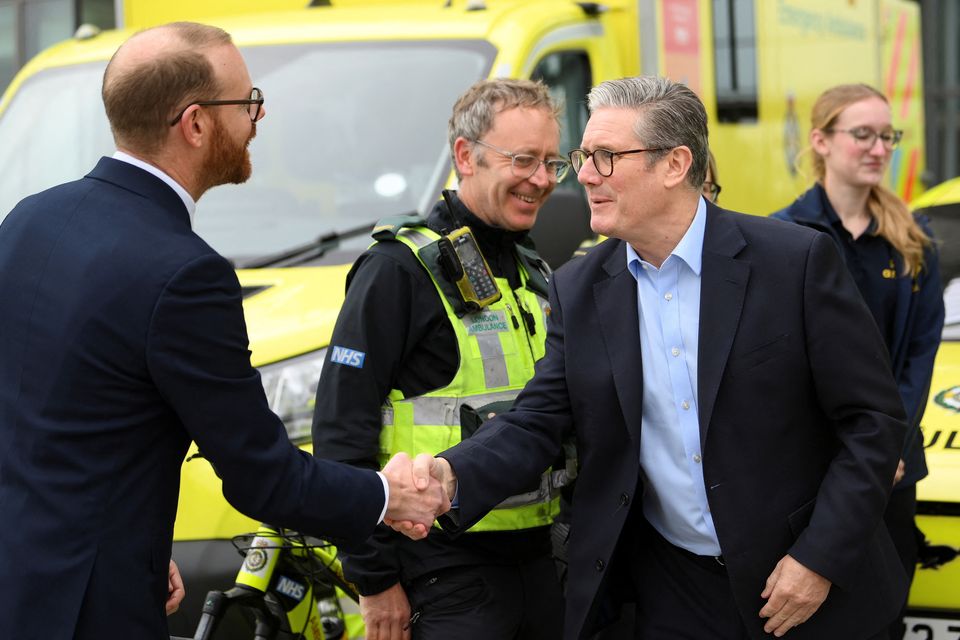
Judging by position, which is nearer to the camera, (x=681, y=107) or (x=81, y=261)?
(x=81, y=261)

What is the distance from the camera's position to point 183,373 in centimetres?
267

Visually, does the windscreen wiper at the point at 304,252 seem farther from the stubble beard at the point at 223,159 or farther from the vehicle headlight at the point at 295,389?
the stubble beard at the point at 223,159

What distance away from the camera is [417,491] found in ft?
10.7

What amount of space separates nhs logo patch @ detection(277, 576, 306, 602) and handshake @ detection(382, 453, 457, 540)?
0.81 metres

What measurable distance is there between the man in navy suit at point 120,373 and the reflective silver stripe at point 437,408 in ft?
2.50

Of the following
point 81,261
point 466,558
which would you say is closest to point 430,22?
point 466,558

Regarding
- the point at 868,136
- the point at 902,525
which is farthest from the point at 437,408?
the point at 868,136

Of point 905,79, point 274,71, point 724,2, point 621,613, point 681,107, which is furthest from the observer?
point 905,79

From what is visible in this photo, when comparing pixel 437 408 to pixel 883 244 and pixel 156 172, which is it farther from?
pixel 883 244

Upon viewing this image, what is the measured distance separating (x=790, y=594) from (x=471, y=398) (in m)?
0.95

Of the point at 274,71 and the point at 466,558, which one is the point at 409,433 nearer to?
the point at 466,558

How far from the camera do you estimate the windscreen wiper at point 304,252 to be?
5.00 meters

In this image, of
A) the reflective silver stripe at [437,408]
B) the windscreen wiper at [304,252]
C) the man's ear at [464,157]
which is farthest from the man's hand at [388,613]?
the windscreen wiper at [304,252]

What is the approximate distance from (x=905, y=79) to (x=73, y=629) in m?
8.86
